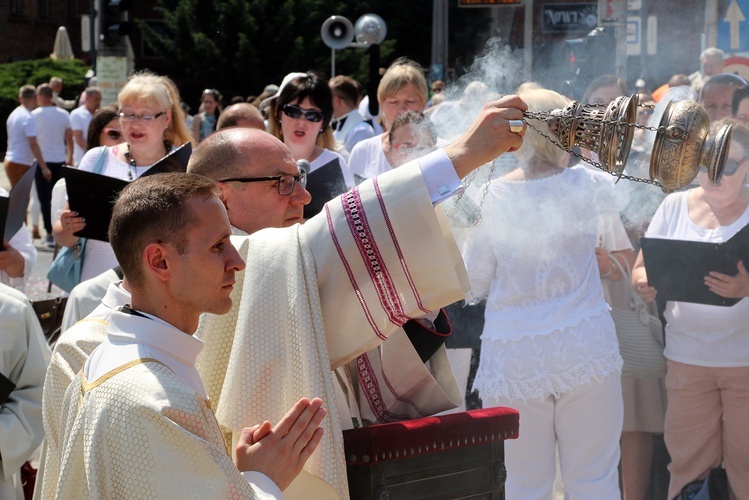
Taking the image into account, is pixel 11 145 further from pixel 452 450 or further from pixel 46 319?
pixel 452 450

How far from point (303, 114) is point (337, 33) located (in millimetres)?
7174

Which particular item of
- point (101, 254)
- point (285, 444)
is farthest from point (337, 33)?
point (285, 444)

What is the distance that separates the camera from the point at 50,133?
1318 centimetres

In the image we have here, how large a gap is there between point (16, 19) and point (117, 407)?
3838 centimetres

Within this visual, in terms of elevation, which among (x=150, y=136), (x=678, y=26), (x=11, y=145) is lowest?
(x=11, y=145)

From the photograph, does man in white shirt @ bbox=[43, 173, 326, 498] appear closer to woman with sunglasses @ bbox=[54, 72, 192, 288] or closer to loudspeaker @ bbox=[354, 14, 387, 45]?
woman with sunglasses @ bbox=[54, 72, 192, 288]

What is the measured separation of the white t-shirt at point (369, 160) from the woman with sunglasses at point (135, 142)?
1088 mm

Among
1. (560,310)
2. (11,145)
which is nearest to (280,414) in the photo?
(560,310)

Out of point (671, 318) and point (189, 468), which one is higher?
point (189, 468)

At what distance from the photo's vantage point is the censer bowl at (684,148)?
2.42 metres

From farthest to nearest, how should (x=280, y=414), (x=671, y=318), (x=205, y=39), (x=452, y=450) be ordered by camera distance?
1. (x=205, y=39)
2. (x=671, y=318)
3. (x=452, y=450)
4. (x=280, y=414)

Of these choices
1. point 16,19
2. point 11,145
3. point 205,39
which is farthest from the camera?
point 16,19

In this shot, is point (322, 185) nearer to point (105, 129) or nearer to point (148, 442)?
point (105, 129)

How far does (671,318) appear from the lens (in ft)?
14.8
